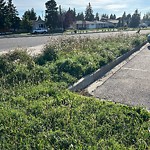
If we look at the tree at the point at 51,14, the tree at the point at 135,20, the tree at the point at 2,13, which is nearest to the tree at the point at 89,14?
the tree at the point at 135,20

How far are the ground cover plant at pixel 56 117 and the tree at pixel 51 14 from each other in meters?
46.0

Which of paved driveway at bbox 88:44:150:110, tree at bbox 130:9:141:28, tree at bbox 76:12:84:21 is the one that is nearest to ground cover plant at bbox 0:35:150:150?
paved driveway at bbox 88:44:150:110

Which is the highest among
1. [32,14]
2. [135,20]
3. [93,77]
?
[32,14]

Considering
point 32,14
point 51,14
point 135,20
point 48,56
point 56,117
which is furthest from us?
point 135,20

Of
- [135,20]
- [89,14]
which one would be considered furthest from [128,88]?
[89,14]

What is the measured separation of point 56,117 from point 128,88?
3.31 metres

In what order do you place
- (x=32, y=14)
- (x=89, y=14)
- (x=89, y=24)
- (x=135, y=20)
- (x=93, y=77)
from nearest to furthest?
(x=93, y=77), (x=32, y=14), (x=89, y=24), (x=135, y=20), (x=89, y=14)

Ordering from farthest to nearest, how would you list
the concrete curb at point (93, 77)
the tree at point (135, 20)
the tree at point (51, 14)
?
the tree at point (135, 20), the tree at point (51, 14), the concrete curb at point (93, 77)

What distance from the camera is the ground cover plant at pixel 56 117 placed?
10.3 feet

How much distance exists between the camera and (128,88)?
6379 mm

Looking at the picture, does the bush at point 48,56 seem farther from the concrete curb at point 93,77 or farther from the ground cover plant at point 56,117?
the concrete curb at point 93,77

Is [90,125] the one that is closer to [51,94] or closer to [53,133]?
[53,133]

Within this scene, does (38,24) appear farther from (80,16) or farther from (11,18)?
(80,16)

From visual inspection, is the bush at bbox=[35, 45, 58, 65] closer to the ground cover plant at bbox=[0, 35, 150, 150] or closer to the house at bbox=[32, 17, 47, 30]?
the ground cover plant at bbox=[0, 35, 150, 150]
